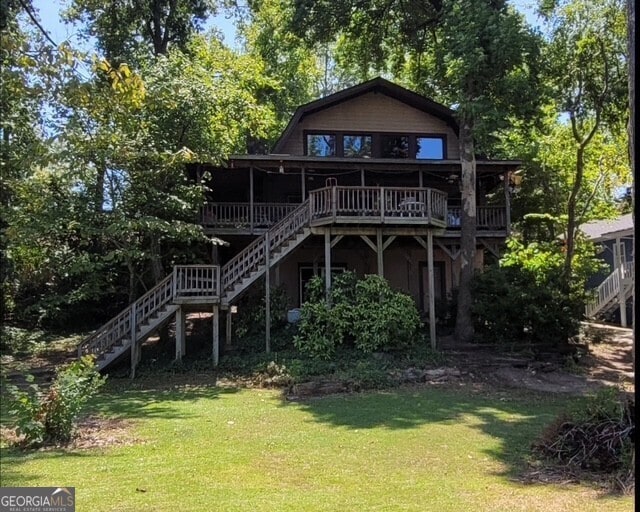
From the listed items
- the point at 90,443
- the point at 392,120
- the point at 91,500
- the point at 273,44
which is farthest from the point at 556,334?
the point at 273,44

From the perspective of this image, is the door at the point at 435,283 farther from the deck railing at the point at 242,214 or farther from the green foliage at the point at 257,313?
the green foliage at the point at 257,313

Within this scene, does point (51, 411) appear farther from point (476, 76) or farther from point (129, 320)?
point (476, 76)

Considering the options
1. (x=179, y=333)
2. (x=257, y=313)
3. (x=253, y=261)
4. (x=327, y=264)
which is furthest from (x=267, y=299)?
(x=179, y=333)

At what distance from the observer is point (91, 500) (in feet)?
17.4

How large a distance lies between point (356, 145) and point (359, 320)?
8.53m

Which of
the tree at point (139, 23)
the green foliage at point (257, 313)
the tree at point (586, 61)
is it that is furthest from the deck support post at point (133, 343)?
the tree at point (139, 23)

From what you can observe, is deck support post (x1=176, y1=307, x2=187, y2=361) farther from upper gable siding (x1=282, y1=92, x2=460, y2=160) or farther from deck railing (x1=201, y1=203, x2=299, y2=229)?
upper gable siding (x1=282, y1=92, x2=460, y2=160)

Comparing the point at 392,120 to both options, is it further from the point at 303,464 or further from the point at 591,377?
the point at 303,464

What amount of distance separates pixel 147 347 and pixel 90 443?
35.7 feet

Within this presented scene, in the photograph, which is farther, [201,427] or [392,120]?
[392,120]

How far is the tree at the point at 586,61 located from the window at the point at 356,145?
6.74 metres

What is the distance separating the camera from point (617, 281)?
81.4ft

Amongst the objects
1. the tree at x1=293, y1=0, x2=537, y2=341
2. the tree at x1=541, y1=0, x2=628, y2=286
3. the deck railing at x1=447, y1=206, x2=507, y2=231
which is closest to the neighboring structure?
the tree at x1=541, y1=0, x2=628, y2=286

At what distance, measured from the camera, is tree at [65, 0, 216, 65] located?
27.4m
